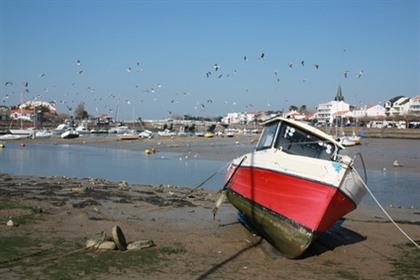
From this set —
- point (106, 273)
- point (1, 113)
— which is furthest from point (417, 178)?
point (1, 113)

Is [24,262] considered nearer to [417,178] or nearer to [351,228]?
[351,228]

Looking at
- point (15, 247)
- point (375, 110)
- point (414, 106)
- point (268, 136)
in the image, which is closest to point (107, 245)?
point (15, 247)

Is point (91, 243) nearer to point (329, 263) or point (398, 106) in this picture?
point (329, 263)

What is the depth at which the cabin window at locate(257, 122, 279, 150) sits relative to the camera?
12463mm

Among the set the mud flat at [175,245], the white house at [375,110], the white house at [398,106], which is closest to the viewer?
the mud flat at [175,245]

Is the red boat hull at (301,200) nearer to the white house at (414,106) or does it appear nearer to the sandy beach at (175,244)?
the sandy beach at (175,244)

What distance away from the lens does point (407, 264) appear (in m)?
9.98

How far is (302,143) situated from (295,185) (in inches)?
54.0

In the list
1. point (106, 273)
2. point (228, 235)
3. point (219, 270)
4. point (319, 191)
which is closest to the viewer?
point (106, 273)

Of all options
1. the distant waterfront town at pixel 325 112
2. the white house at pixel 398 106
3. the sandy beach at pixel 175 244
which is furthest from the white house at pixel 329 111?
the sandy beach at pixel 175 244

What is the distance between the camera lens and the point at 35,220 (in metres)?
12.6

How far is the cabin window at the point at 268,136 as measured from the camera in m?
12.5

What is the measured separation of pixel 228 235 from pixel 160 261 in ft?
11.0

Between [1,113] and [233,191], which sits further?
[1,113]
